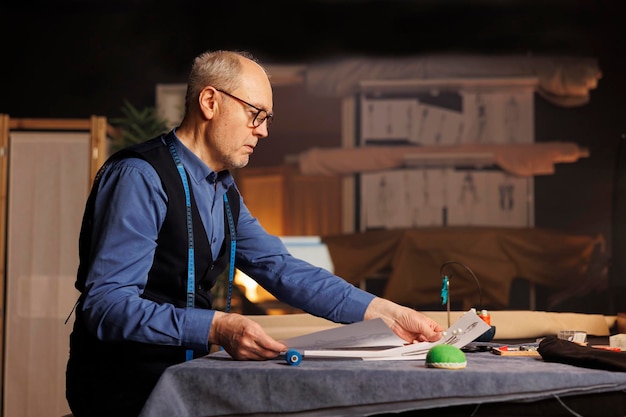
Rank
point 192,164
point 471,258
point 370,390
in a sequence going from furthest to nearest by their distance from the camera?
point 471,258
point 192,164
point 370,390

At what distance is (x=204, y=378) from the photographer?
4.51ft

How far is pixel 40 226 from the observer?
514 cm

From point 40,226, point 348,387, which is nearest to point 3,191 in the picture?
point 40,226

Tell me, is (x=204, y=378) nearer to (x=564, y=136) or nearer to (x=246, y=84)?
(x=246, y=84)

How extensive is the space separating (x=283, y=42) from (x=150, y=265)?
200 inches

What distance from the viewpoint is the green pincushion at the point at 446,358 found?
135 cm

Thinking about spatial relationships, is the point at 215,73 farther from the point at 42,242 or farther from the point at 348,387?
the point at 42,242

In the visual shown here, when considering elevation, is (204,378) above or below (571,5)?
below

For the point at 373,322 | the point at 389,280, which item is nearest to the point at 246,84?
the point at 373,322

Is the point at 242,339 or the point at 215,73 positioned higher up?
the point at 215,73

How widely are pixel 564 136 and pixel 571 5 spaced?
1.05 meters

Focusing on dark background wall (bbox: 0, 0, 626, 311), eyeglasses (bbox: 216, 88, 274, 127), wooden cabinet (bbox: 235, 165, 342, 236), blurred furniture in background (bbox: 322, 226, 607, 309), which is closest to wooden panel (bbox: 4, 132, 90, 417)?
dark background wall (bbox: 0, 0, 626, 311)

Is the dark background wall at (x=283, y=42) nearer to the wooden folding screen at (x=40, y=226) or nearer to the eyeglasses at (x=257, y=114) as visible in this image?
the wooden folding screen at (x=40, y=226)

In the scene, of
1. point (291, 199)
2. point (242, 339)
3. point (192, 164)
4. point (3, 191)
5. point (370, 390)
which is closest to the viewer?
point (370, 390)
